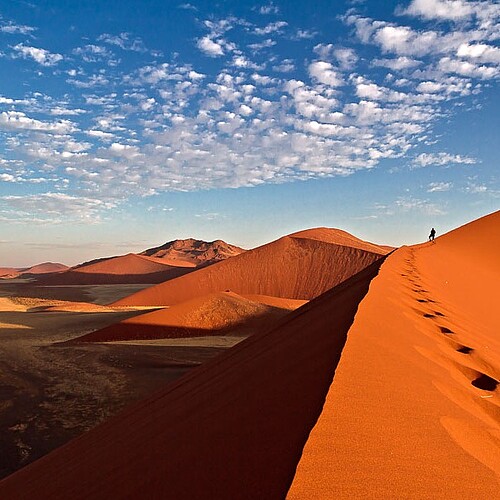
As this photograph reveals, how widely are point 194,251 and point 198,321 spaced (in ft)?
355

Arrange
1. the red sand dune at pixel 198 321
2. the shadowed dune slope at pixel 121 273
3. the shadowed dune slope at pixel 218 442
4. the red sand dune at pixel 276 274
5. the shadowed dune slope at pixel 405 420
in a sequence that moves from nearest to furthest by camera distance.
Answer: the shadowed dune slope at pixel 405 420
the shadowed dune slope at pixel 218 442
the red sand dune at pixel 198 321
the red sand dune at pixel 276 274
the shadowed dune slope at pixel 121 273

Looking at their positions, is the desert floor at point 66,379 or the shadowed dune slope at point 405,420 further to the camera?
the desert floor at point 66,379

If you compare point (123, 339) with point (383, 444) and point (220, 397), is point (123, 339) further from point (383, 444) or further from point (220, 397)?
point (383, 444)

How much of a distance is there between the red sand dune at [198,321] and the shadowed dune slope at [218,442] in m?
16.2

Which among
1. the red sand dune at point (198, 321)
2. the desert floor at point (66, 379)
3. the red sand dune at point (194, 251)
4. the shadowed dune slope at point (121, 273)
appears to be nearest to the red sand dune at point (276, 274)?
the red sand dune at point (198, 321)

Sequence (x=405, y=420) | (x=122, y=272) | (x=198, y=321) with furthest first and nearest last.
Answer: (x=122, y=272), (x=198, y=321), (x=405, y=420)

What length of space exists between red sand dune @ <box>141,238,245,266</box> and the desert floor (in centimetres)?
9233

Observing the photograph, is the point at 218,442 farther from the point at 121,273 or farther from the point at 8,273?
the point at 8,273

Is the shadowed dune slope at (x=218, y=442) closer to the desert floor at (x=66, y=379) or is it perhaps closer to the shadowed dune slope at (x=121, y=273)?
the desert floor at (x=66, y=379)

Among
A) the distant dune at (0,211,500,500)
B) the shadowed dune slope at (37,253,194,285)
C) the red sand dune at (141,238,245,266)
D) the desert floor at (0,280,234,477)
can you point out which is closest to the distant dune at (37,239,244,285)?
the shadowed dune slope at (37,253,194,285)

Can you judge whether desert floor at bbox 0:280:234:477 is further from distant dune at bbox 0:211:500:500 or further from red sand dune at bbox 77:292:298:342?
distant dune at bbox 0:211:500:500

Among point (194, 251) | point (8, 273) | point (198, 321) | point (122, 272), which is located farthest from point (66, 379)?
point (8, 273)

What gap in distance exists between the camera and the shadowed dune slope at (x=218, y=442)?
1.71 metres

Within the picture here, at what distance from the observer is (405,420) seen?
1.94 m
